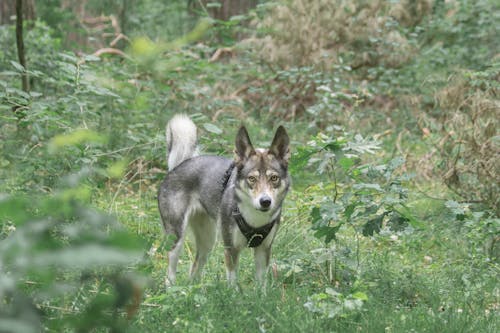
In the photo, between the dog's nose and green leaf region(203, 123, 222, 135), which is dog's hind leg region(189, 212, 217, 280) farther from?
the dog's nose

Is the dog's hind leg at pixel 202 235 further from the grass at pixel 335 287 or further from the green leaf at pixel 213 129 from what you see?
the green leaf at pixel 213 129

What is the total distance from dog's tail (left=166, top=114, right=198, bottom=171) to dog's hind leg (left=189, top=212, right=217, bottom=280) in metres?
0.55

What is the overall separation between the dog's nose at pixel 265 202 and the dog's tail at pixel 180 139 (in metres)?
1.36

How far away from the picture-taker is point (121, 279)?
3.42 ft

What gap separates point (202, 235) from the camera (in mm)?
5449

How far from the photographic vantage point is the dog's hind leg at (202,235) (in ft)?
17.3

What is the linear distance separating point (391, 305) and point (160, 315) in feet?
4.93

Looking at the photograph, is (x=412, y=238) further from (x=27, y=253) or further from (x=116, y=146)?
(x=27, y=253)

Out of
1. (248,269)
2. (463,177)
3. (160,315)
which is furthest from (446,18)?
(160,315)

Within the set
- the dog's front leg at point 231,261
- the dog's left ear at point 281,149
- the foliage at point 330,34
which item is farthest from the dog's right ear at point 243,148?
the foliage at point 330,34

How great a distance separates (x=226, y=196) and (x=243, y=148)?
0.43m

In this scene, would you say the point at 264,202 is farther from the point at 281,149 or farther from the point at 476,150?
the point at 476,150

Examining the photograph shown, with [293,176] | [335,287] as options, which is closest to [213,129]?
[335,287]

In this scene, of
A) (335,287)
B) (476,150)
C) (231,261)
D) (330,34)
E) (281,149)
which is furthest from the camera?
(330,34)
